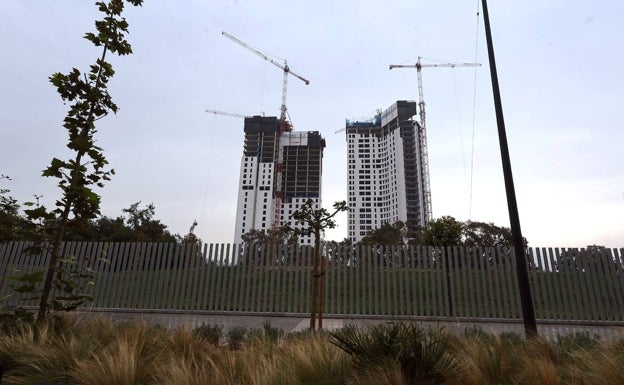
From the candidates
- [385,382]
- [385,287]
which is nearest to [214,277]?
[385,287]

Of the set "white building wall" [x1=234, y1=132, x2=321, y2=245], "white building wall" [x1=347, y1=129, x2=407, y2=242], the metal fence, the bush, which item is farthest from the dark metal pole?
"white building wall" [x1=347, y1=129, x2=407, y2=242]

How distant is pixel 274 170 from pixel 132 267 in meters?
135

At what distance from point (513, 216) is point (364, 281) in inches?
223

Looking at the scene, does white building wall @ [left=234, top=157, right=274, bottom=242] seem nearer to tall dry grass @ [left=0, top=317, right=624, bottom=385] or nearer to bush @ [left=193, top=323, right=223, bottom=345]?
bush @ [left=193, top=323, right=223, bottom=345]

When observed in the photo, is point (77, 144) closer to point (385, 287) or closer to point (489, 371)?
point (489, 371)

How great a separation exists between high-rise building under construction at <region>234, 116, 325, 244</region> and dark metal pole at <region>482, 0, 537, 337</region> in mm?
129503

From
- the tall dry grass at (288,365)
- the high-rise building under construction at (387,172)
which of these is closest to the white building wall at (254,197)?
the high-rise building under construction at (387,172)

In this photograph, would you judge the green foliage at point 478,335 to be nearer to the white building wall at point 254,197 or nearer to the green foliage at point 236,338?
the green foliage at point 236,338

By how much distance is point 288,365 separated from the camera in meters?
3.46

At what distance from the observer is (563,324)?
9898mm

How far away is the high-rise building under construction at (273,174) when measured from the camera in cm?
13741

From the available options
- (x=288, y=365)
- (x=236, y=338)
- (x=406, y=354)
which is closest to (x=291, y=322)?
(x=236, y=338)

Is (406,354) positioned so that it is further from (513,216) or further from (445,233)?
(445,233)

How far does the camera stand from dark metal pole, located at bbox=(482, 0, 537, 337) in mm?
6047
